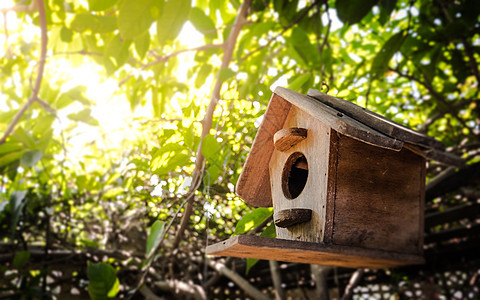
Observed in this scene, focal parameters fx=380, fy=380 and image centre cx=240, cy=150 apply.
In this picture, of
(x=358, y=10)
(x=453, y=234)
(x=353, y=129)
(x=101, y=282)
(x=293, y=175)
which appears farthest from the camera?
(x=453, y=234)

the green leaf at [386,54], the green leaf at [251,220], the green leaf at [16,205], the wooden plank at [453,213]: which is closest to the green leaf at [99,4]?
the green leaf at [251,220]

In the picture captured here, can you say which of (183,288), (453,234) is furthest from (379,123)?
(453,234)

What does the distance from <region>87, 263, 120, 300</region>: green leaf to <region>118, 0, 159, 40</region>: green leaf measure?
3.44ft

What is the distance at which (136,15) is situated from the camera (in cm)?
129

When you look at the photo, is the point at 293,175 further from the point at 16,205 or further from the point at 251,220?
the point at 16,205

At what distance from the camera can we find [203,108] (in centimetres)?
103

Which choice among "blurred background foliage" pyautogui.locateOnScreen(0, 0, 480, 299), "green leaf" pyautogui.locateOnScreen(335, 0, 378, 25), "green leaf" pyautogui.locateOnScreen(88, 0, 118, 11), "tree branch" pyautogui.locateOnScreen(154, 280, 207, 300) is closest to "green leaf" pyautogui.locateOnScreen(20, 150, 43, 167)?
"blurred background foliage" pyautogui.locateOnScreen(0, 0, 480, 299)

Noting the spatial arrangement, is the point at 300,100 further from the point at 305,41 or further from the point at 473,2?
the point at 473,2

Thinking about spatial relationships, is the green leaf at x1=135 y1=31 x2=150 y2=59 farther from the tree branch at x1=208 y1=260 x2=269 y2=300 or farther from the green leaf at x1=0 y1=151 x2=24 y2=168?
the tree branch at x1=208 y1=260 x2=269 y2=300

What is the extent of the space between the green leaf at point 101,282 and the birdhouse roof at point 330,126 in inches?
37.9

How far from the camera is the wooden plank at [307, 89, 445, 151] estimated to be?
0.78 m

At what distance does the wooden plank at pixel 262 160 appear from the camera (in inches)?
41.1

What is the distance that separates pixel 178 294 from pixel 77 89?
1365 mm

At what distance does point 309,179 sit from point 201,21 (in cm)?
96
